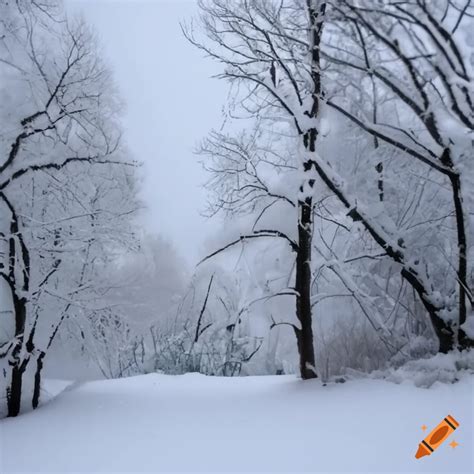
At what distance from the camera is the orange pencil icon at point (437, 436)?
2754 millimetres

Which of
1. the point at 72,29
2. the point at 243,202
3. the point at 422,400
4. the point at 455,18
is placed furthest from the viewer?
the point at 72,29

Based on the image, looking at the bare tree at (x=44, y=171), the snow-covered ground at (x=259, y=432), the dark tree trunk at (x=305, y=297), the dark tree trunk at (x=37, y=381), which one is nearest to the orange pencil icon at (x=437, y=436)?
the snow-covered ground at (x=259, y=432)

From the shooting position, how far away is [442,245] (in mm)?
5191

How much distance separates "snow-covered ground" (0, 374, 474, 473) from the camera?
286cm

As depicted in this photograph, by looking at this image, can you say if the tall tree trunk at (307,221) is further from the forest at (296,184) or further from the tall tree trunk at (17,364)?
the tall tree trunk at (17,364)

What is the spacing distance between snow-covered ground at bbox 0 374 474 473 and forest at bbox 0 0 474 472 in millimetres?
184

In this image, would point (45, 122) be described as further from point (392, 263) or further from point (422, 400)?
point (422, 400)

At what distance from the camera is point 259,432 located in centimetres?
357

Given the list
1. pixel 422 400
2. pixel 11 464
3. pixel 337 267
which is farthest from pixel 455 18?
pixel 11 464

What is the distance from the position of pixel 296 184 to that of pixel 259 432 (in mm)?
2955

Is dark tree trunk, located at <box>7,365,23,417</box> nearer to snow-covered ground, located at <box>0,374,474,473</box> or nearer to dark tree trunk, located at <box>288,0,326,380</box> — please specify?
snow-covered ground, located at <box>0,374,474,473</box>

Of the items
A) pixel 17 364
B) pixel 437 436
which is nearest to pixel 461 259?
pixel 437 436

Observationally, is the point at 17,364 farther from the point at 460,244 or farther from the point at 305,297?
the point at 460,244

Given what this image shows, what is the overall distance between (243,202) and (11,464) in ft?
12.3
